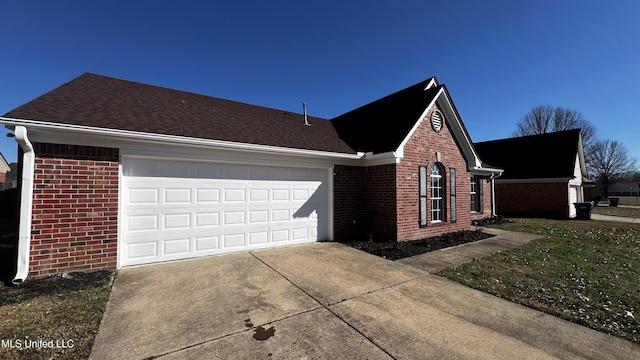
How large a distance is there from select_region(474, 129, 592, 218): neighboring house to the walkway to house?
1752 cm

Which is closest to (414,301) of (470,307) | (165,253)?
(470,307)

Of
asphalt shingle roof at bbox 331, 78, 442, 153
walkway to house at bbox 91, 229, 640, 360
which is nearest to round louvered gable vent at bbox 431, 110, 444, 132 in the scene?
asphalt shingle roof at bbox 331, 78, 442, 153

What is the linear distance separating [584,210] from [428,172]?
46.8ft

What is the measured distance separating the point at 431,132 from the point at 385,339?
7.61 meters


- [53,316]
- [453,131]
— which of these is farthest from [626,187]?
[53,316]

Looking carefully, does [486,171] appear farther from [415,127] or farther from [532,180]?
[415,127]

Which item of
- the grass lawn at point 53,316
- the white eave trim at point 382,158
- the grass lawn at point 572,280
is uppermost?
the white eave trim at point 382,158

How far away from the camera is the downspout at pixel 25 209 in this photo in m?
4.48

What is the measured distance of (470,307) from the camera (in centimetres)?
392

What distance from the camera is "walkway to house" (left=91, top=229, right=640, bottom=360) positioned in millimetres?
2854

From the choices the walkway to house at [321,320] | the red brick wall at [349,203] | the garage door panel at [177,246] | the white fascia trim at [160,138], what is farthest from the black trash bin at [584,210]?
the garage door panel at [177,246]

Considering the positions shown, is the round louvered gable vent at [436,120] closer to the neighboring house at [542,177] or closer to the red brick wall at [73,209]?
the red brick wall at [73,209]

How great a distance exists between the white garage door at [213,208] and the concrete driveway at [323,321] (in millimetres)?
894

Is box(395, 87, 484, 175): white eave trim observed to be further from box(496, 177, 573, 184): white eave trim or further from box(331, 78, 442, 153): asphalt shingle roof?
box(496, 177, 573, 184): white eave trim
